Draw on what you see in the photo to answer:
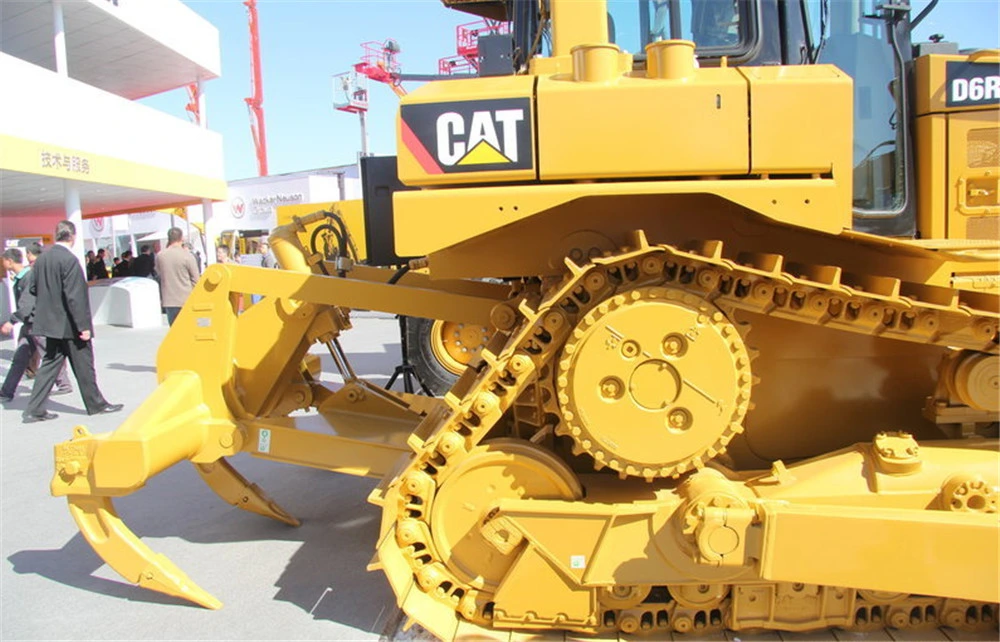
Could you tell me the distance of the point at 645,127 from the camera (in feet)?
8.70

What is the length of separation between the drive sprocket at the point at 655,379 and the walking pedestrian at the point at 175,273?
721 centimetres

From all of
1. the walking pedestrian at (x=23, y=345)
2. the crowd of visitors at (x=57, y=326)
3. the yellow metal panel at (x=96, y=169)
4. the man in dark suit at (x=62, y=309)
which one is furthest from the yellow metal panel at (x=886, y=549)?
the yellow metal panel at (x=96, y=169)

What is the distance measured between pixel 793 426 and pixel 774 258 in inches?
41.6

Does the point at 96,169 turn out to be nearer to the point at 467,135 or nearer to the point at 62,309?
the point at 62,309

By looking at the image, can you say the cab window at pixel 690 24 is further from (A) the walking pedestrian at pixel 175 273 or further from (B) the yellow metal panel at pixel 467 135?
(A) the walking pedestrian at pixel 175 273

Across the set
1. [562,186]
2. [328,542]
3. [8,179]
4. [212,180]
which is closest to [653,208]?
[562,186]

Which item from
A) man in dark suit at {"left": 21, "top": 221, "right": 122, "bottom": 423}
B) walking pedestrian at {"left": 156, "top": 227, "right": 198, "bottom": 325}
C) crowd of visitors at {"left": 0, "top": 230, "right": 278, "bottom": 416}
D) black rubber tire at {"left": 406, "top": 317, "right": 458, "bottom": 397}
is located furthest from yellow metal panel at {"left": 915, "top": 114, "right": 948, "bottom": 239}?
walking pedestrian at {"left": 156, "top": 227, "right": 198, "bottom": 325}

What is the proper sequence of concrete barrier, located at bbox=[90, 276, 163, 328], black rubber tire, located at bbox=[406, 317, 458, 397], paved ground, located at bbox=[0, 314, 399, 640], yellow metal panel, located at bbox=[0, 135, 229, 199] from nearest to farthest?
1. paved ground, located at bbox=[0, 314, 399, 640]
2. black rubber tire, located at bbox=[406, 317, 458, 397]
3. yellow metal panel, located at bbox=[0, 135, 229, 199]
4. concrete barrier, located at bbox=[90, 276, 163, 328]

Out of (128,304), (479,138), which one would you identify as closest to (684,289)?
(479,138)

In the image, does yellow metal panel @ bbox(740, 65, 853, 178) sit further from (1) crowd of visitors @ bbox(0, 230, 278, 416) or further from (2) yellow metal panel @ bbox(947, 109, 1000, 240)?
(1) crowd of visitors @ bbox(0, 230, 278, 416)

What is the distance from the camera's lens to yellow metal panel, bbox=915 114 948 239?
125 inches

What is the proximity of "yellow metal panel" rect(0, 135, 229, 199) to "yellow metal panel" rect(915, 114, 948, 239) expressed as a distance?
41.8ft

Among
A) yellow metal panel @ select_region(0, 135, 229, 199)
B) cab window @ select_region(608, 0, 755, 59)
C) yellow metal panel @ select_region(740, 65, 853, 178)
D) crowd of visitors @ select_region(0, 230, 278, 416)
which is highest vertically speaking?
yellow metal panel @ select_region(0, 135, 229, 199)

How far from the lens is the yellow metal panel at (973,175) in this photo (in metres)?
3.15
